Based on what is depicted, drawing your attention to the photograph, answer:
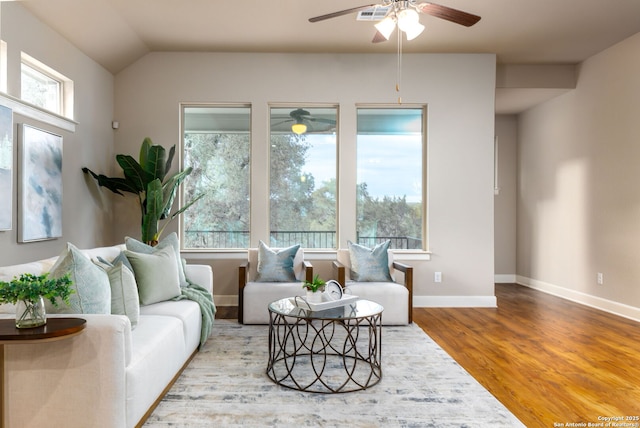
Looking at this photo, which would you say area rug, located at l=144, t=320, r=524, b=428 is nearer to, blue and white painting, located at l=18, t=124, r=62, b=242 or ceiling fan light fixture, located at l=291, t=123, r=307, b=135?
blue and white painting, located at l=18, t=124, r=62, b=242

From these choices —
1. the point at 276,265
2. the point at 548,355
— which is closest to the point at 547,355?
the point at 548,355

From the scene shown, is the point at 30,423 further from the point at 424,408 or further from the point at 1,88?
the point at 1,88

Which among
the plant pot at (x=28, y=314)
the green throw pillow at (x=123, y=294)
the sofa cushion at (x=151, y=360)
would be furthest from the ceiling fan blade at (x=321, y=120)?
the plant pot at (x=28, y=314)

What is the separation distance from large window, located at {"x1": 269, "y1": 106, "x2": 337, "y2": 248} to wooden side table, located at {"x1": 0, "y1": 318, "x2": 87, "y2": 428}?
348 cm

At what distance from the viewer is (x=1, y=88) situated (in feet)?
10.9

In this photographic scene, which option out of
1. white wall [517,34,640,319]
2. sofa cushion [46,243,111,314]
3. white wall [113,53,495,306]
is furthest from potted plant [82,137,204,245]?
white wall [517,34,640,319]

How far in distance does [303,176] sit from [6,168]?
120 inches

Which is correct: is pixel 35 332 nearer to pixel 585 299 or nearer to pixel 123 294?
pixel 123 294

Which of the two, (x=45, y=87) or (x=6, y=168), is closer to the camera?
(x=6, y=168)

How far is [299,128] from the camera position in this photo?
5.39 m

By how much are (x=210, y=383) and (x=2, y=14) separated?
3.27 metres

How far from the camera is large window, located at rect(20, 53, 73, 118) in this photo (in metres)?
3.75

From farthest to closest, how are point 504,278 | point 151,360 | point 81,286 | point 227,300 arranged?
point 504,278, point 227,300, point 151,360, point 81,286

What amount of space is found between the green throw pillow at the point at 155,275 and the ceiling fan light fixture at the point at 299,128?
256 cm
